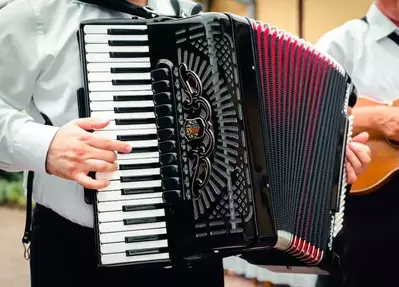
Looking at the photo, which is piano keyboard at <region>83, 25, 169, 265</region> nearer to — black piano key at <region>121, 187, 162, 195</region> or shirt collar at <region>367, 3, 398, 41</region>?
black piano key at <region>121, 187, 162, 195</region>

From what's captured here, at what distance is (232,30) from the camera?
1117 mm

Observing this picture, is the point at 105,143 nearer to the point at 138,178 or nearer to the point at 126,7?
the point at 138,178

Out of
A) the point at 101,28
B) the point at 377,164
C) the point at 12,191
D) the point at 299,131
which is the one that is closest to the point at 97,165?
the point at 101,28

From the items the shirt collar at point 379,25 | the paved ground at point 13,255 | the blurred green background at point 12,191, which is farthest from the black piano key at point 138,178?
the blurred green background at point 12,191

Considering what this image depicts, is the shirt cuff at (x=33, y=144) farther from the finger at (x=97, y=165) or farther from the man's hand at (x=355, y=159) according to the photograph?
the man's hand at (x=355, y=159)

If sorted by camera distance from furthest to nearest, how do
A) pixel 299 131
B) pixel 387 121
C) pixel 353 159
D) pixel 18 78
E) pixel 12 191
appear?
pixel 12 191 < pixel 387 121 < pixel 353 159 < pixel 299 131 < pixel 18 78

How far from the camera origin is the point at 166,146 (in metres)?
1.07

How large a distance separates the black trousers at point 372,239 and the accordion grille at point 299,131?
631mm

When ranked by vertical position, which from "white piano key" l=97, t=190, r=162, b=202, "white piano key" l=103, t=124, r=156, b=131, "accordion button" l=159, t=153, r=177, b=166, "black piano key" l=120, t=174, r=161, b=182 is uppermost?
"white piano key" l=103, t=124, r=156, b=131

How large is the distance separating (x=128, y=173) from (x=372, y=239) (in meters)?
1.14

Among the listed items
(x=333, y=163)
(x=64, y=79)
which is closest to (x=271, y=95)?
(x=333, y=163)

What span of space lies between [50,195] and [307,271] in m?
0.58

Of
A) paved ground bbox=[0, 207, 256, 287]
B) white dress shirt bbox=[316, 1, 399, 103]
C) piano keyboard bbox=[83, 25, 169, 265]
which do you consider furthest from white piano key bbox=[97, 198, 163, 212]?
paved ground bbox=[0, 207, 256, 287]

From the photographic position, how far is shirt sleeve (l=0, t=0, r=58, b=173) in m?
1.08
